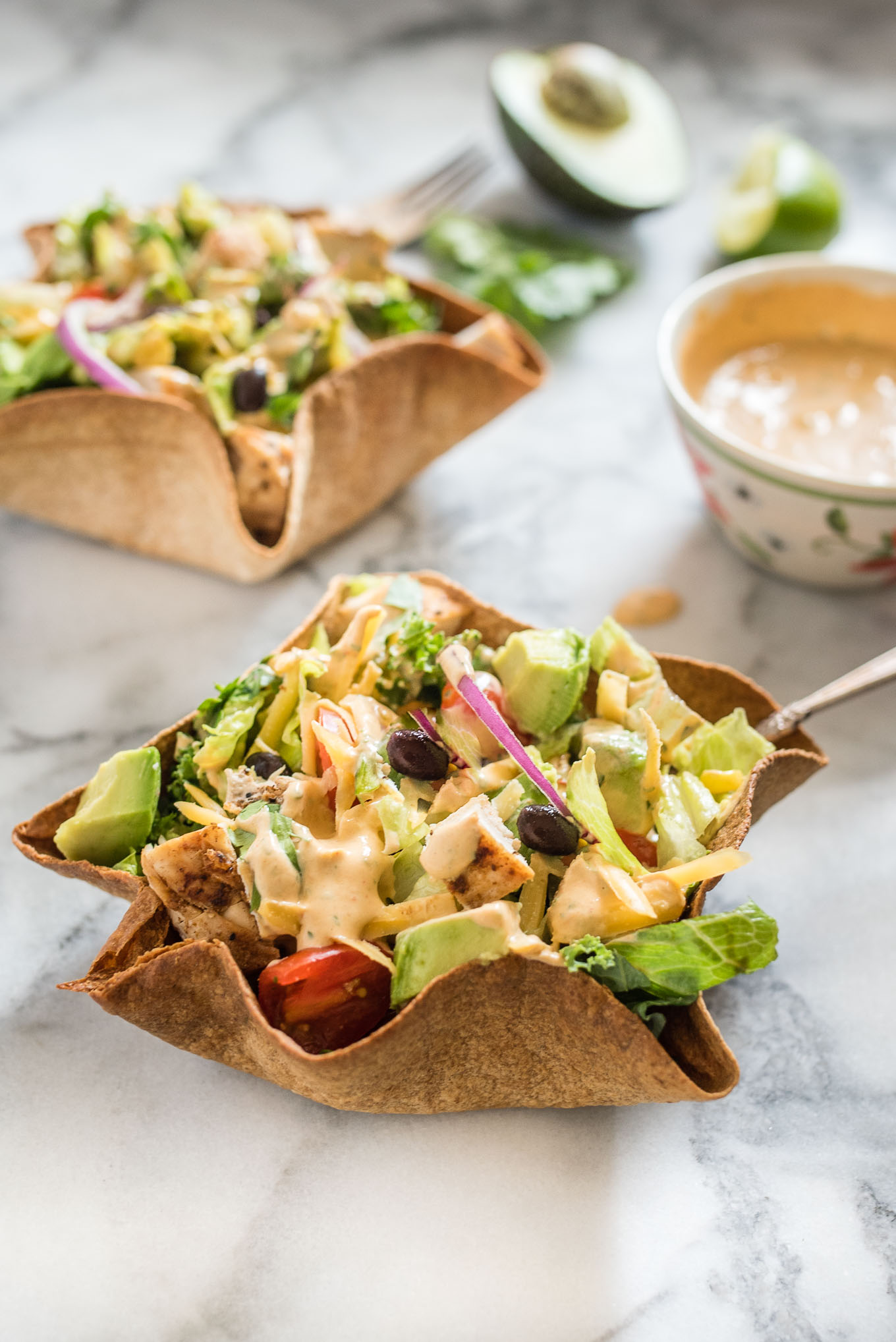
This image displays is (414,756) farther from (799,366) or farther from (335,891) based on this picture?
(799,366)

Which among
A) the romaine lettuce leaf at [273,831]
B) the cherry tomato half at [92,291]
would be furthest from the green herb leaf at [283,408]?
the romaine lettuce leaf at [273,831]

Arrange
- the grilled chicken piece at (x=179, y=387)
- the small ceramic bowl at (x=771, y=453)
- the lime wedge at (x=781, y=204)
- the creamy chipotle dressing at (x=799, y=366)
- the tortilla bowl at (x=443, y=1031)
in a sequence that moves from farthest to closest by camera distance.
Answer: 1. the lime wedge at (x=781, y=204)
2. the creamy chipotle dressing at (x=799, y=366)
3. the grilled chicken piece at (x=179, y=387)
4. the small ceramic bowl at (x=771, y=453)
5. the tortilla bowl at (x=443, y=1031)

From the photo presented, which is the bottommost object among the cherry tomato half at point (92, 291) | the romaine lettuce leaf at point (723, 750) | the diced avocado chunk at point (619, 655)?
the romaine lettuce leaf at point (723, 750)

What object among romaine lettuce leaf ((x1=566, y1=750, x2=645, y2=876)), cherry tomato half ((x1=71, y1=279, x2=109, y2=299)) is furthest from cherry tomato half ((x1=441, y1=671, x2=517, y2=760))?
cherry tomato half ((x1=71, y1=279, x2=109, y2=299))

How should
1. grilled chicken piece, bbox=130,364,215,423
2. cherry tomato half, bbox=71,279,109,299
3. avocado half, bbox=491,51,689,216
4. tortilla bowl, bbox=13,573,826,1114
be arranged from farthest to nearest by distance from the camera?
avocado half, bbox=491,51,689,216 < cherry tomato half, bbox=71,279,109,299 < grilled chicken piece, bbox=130,364,215,423 < tortilla bowl, bbox=13,573,826,1114

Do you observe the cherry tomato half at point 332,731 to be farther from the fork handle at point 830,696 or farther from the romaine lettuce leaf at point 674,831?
the fork handle at point 830,696

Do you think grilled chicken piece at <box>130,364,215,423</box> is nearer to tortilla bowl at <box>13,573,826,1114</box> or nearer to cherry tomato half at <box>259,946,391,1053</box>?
tortilla bowl at <box>13,573,826,1114</box>

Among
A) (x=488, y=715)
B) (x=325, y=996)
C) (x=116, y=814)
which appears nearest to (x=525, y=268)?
(x=488, y=715)
